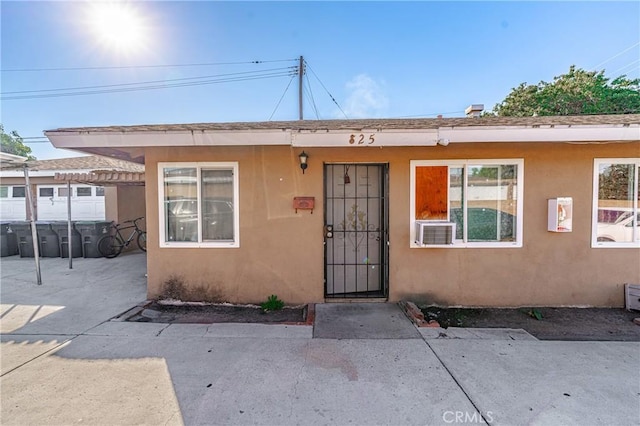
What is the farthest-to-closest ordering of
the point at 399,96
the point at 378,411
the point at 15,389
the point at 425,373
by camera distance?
1. the point at 399,96
2. the point at 425,373
3. the point at 15,389
4. the point at 378,411

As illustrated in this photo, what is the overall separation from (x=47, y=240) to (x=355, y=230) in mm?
9615

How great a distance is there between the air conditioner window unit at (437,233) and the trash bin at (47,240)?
10.5 meters

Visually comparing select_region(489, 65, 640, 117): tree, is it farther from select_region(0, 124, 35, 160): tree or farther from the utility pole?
select_region(0, 124, 35, 160): tree

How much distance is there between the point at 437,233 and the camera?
460 centimetres

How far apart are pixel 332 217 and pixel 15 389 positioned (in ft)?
14.0

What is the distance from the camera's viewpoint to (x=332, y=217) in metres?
5.17

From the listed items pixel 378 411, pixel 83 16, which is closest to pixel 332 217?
pixel 378 411

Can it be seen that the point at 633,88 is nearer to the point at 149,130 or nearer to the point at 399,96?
the point at 399,96

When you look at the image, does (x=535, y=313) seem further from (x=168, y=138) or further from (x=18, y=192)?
(x=18, y=192)

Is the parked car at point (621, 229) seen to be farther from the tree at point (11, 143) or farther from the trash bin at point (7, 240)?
the tree at point (11, 143)

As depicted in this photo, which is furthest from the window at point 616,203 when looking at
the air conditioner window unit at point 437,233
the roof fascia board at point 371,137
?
the roof fascia board at point 371,137

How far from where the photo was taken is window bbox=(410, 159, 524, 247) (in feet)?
15.8

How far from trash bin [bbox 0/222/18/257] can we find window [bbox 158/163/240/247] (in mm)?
7934

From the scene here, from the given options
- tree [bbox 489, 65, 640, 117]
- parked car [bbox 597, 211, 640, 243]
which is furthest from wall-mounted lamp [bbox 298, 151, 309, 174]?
tree [bbox 489, 65, 640, 117]
